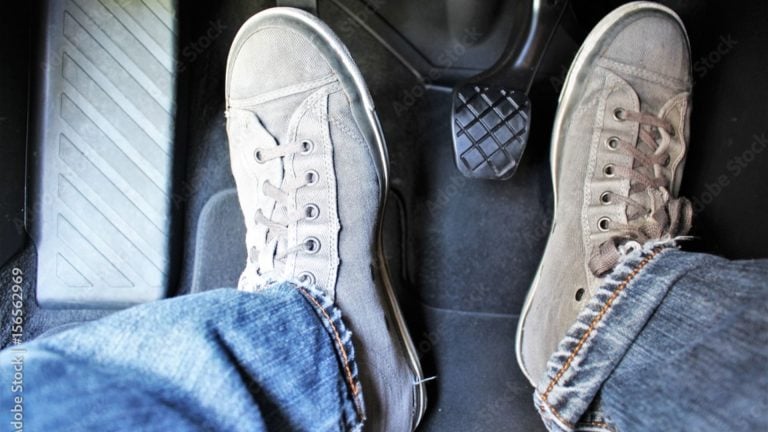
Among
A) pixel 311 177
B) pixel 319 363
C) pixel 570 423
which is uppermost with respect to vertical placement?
pixel 311 177

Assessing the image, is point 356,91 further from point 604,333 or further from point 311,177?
point 604,333

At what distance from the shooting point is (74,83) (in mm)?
833

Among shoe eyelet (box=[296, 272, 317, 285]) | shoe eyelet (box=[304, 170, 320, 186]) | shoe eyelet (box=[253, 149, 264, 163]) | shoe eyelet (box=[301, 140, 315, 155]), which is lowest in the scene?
shoe eyelet (box=[296, 272, 317, 285])

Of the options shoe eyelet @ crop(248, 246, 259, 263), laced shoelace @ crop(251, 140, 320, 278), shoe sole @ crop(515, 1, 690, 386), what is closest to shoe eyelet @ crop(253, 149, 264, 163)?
laced shoelace @ crop(251, 140, 320, 278)

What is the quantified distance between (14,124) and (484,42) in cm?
73

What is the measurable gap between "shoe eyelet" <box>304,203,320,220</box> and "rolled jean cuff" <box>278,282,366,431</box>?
12cm

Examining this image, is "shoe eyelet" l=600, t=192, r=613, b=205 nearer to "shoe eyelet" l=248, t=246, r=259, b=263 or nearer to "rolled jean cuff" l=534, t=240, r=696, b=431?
"rolled jean cuff" l=534, t=240, r=696, b=431

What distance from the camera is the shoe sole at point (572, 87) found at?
760 millimetres

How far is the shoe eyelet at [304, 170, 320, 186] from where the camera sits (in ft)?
2.42

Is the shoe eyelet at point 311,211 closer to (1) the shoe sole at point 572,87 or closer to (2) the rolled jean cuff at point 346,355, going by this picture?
(2) the rolled jean cuff at point 346,355

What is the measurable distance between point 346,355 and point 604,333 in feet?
0.90

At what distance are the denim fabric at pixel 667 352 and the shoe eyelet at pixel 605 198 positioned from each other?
0.43 feet

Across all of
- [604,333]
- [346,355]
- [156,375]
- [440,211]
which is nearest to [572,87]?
[440,211]

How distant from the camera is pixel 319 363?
0.56m
